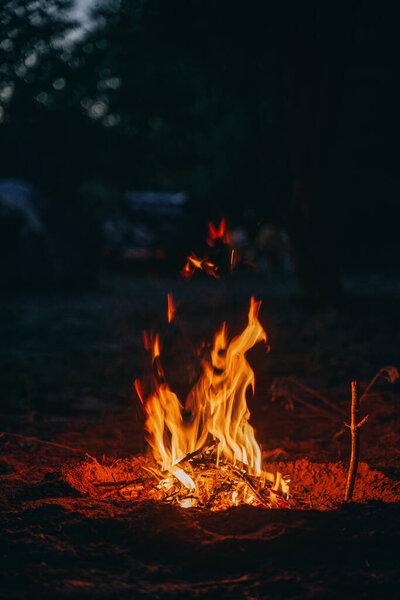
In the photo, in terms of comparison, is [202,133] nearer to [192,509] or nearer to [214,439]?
[214,439]

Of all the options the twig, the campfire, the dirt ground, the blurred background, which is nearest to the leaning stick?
the dirt ground

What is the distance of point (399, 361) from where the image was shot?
770 cm

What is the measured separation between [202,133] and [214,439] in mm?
16500

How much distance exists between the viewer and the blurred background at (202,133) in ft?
34.9

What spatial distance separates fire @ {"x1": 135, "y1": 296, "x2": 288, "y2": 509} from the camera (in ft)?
11.0

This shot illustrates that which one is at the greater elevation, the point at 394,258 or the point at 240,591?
the point at 394,258

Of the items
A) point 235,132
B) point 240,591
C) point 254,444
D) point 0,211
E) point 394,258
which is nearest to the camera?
point 240,591

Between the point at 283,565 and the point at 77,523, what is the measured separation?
941mm

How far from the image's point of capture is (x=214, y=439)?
12.2 feet

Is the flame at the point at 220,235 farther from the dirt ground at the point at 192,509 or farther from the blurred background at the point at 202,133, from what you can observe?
the blurred background at the point at 202,133

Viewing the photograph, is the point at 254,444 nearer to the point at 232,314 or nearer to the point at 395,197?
the point at 232,314

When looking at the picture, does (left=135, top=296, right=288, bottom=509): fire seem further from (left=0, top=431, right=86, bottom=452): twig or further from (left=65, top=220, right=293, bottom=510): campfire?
(left=0, top=431, right=86, bottom=452): twig

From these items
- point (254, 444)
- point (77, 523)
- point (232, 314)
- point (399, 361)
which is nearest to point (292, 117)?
point (232, 314)

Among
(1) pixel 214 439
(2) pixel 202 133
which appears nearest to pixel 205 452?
(1) pixel 214 439
